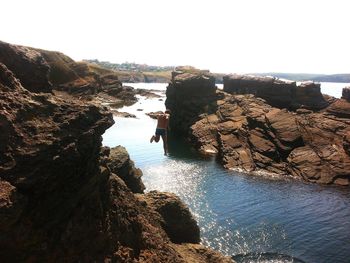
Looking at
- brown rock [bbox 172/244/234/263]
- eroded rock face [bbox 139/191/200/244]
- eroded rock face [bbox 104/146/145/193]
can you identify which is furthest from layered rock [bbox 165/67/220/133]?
brown rock [bbox 172/244/234/263]

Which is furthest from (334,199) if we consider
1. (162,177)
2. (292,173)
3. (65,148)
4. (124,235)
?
(65,148)

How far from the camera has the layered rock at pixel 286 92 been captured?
93.7 meters

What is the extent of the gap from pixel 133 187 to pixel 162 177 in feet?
82.2

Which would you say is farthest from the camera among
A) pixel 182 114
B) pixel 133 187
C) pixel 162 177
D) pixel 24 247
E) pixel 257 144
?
pixel 182 114

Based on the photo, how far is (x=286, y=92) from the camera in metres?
97.0

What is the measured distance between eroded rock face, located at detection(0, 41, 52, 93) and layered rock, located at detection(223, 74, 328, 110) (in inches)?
3267

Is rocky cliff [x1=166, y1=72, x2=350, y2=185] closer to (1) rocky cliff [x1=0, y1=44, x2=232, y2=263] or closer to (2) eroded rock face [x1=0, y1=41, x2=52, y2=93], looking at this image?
(1) rocky cliff [x1=0, y1=44, x2=232, y2=263]

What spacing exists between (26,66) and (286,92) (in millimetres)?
87390

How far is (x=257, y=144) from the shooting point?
7088 centimetres

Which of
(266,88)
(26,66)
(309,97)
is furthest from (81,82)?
(26,66)

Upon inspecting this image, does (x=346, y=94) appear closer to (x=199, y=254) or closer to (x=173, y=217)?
(x=173, y=217)

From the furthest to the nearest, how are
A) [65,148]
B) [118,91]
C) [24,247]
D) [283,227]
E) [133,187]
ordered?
[118,91] < [283,227] < [133,187] < [65,148] < [24,247]

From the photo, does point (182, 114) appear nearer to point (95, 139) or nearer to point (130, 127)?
point (130, 127)

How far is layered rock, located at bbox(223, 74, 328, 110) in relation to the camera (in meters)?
93.7
